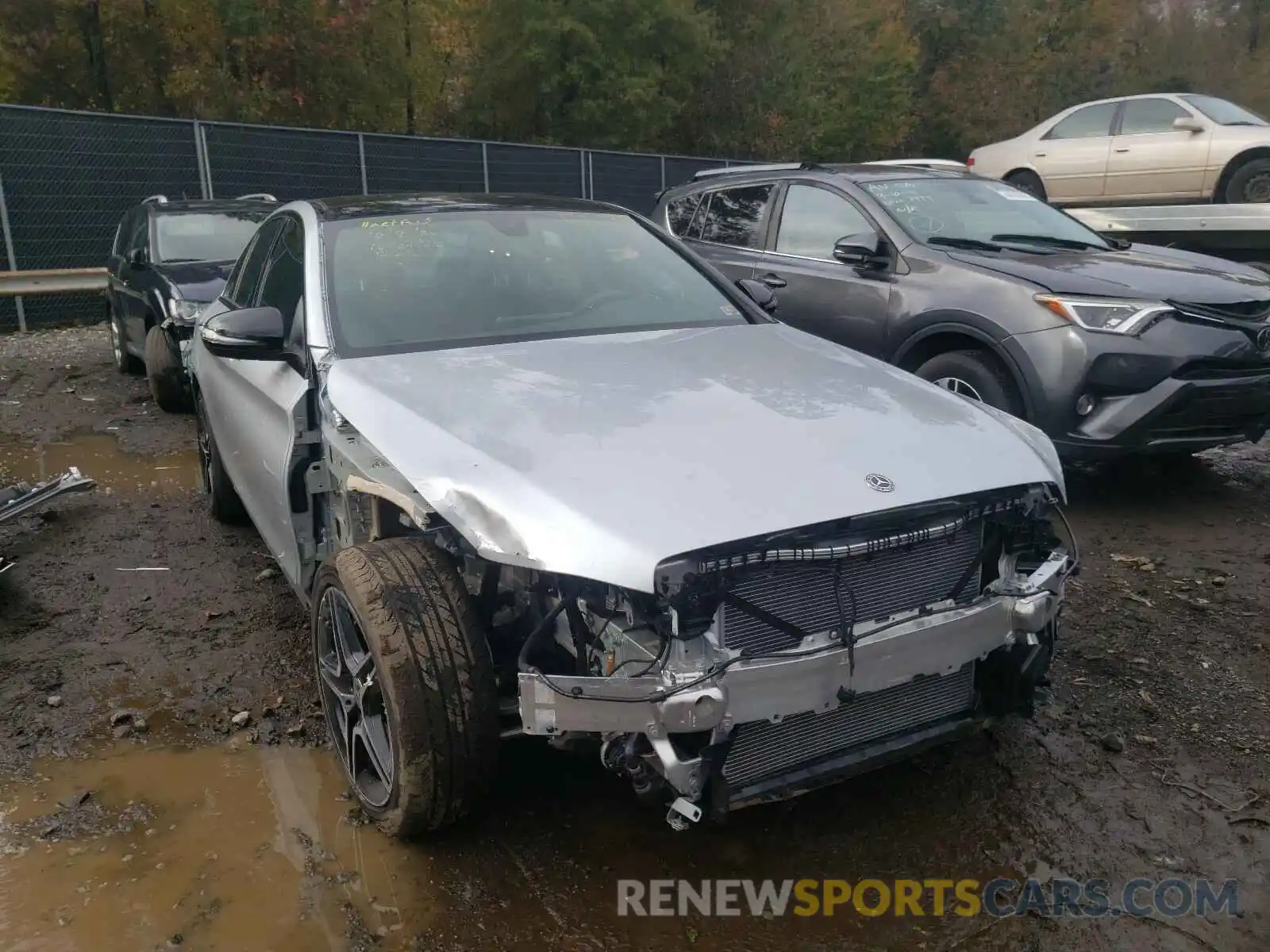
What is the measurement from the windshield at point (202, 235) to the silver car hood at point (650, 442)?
19.9 ft

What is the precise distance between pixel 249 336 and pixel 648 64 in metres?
21.3

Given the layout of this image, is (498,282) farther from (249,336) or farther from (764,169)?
(764,169)

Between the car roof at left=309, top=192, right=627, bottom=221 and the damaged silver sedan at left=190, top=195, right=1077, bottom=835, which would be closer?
the damaged silver sedan at left=190, top=195, right=1077, bottom=835

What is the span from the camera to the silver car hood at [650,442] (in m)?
2.22

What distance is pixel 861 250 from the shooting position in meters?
5.67

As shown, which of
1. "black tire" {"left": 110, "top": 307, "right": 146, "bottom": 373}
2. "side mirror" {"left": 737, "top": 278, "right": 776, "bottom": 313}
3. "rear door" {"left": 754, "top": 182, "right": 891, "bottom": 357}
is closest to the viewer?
"side mirror" {"left": 737, "top": 278, "right": 776, "bottom": 313}

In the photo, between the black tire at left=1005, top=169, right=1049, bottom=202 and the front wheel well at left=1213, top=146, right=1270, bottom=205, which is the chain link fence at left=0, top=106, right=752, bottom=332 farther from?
the front wheel well at left=1213, top=146, right=1270, bottom=205

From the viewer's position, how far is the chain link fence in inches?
469

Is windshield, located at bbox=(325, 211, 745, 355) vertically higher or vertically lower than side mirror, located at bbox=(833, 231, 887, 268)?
higher

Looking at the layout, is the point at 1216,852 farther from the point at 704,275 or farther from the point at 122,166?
the point at 122,166

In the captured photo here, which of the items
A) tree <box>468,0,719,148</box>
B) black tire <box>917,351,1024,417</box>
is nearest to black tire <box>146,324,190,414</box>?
black tire <box>917,351,1024,417</box>

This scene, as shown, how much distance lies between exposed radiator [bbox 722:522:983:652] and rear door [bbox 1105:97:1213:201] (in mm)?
10328

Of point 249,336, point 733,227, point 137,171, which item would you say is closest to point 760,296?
point 249,336

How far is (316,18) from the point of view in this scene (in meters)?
18.2
